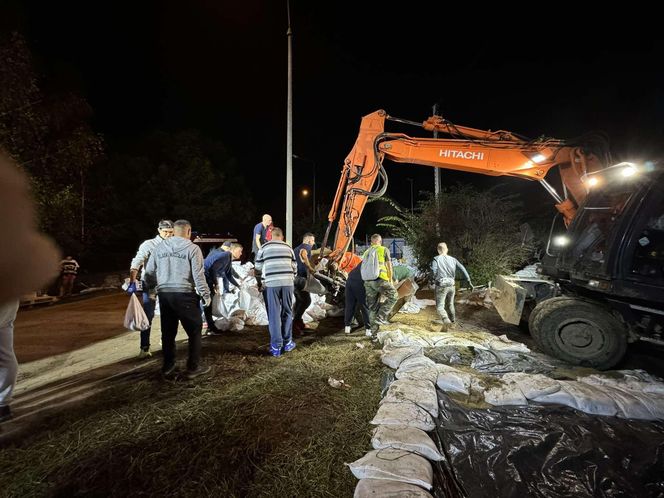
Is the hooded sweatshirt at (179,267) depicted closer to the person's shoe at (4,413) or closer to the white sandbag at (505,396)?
the person's shoe at (4,413)

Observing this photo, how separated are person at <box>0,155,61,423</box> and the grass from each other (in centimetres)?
68

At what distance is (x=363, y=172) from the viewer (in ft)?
21.7

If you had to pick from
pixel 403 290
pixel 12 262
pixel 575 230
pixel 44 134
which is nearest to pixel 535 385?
pixel 575 230

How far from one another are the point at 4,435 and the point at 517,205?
11914 millimetres

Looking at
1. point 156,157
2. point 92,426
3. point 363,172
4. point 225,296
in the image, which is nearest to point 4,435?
point 92,426

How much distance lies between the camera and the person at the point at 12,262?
9.82 feet

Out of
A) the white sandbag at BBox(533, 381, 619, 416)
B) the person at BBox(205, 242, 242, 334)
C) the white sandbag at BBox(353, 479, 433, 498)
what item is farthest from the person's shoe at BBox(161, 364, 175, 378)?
the white sandbag at BBox(533, 381, 619, 416)

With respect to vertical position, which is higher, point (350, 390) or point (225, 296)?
point (225, 296)

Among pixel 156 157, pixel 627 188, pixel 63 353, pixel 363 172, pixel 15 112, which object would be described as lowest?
pixel 63 353

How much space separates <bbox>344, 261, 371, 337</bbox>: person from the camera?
18.8 feet

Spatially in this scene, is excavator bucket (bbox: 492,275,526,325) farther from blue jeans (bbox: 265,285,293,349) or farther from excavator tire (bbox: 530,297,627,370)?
blue jeans (bbox: 265,285,293,349)

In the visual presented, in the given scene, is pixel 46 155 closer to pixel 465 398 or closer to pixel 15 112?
pixel 15 112

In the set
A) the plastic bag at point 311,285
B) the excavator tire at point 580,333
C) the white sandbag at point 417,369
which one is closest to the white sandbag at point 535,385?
the white sandbag at point 417,369

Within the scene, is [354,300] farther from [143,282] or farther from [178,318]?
[143,282]
